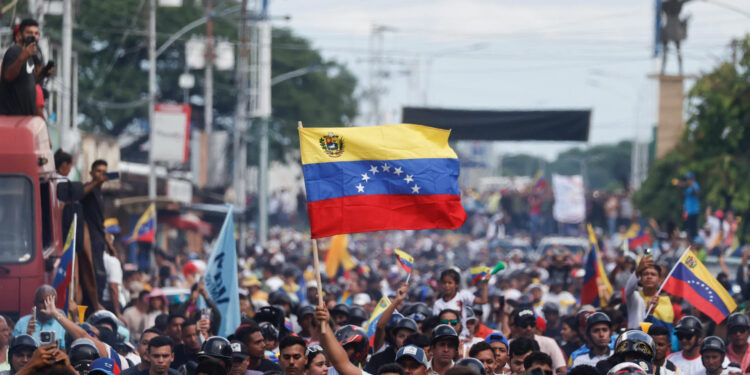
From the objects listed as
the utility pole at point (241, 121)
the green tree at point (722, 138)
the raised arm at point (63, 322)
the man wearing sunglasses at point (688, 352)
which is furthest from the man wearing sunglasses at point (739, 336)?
the utility pole at point (241, 121)

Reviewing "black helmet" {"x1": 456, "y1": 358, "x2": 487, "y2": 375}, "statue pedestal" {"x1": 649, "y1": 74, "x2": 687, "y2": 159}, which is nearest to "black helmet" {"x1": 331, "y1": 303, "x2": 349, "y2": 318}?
"black helmet" {"x1": 456, "y1": 358, "x2": 487, "y2": 375}

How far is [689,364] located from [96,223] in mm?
5939

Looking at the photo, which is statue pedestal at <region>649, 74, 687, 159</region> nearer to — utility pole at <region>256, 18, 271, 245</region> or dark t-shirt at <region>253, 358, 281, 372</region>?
utility pole at <region>256, 18, 271, 245</region>

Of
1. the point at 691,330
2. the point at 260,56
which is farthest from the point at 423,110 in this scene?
the point at 260,56

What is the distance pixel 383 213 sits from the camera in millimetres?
9867

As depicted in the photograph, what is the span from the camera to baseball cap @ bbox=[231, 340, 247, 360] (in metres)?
9.16

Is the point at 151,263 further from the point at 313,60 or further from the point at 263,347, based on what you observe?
the point at 313,60

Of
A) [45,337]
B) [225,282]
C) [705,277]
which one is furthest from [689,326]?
[45,337]

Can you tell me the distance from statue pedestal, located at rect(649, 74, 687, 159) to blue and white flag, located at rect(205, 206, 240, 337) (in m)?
23.3

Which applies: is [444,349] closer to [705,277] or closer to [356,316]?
[356,316]

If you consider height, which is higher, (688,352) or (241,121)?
(241,121)

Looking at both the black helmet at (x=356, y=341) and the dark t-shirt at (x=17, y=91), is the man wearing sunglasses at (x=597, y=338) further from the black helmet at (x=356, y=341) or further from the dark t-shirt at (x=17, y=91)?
the dark t-shirt at (x=17, y=91)

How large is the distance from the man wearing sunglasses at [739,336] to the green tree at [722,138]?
17900 millimetres

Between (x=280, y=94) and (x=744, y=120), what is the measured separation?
130 ft
